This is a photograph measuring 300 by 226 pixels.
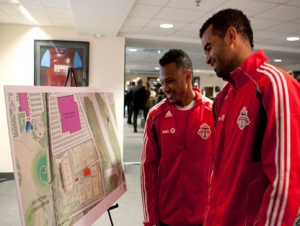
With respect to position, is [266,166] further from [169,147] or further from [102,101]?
[102,101]

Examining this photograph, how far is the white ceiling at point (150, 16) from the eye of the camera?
302cm

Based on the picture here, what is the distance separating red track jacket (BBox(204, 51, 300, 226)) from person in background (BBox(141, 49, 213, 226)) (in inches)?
13.3

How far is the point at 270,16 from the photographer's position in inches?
140

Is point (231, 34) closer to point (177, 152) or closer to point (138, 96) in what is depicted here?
point (177, 152)

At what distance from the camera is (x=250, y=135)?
846 millimetres

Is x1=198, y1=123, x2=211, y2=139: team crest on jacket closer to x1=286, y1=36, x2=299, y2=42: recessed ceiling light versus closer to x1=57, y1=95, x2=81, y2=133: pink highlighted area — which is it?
x1=57, y1=95, x2=81, y2=133: pink highlighted area

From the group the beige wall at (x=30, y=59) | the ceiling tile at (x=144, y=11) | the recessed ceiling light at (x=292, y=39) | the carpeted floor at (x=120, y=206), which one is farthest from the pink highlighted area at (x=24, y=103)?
the recessed ceiling light at (x=292, y=39)

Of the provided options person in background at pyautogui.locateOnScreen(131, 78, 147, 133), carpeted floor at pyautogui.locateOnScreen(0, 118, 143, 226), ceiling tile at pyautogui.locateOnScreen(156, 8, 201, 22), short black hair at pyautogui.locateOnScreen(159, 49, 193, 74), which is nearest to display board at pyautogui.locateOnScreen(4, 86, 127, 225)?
short black hair at pyautogui.locateOnScreen(159, 49, 193, 74)

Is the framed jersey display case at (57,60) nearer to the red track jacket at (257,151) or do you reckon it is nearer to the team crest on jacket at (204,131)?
the team crest on jacket at (204,131)

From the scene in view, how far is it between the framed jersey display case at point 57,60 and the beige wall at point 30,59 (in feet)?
0.27

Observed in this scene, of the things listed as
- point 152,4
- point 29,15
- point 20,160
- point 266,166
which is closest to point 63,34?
point 29,15

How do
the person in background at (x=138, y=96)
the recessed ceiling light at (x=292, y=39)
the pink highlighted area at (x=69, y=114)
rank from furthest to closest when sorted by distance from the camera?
the person in background at (x=138, y=96)
the recessed ceiling light at (x=292, y=39)
the pink highlighted area at (x=69, y=114)

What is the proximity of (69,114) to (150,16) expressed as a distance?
2.67 meters

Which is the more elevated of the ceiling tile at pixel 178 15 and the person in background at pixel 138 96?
the ceiling tile at pixel 178 15
